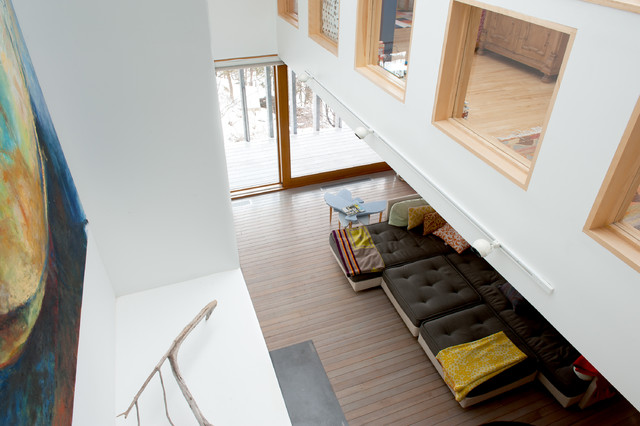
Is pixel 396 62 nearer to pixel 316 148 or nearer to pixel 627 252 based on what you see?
pixel 627 252

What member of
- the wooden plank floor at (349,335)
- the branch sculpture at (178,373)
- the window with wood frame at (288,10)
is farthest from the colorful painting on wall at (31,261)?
Result: the window with wood frame at (288,10)

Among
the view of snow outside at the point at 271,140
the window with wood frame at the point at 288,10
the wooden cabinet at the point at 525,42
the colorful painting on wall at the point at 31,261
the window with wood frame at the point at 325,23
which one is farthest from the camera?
the view of snow outside at the point at 271,140

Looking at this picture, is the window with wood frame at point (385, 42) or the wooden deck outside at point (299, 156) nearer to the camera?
the window with wood frame at point (385, 42)

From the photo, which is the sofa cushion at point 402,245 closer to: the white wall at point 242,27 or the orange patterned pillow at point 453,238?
the orange patterned pillow at point 453,238

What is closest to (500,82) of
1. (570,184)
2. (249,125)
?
(570,184)

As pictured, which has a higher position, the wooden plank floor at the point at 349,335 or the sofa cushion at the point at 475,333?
the sofa cushion at the point at 475,333

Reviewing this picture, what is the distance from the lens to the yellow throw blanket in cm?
489

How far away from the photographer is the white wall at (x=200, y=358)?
2598mm

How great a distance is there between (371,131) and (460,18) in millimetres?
1718

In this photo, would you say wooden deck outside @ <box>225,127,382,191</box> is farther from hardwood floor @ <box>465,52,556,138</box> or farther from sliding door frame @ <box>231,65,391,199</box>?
hardwood floor @ <box>465,52,556,138</box>

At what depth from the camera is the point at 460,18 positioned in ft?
11.6

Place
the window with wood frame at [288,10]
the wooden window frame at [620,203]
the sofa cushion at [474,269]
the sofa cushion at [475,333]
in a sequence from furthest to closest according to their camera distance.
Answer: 1. the window with wood frame at [288,10]
2. the sofa cushion at [474,269]
3. the sofa cushion at [475,333]
4. the wooden window frame at [620,203]

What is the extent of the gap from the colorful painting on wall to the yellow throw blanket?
4.12m

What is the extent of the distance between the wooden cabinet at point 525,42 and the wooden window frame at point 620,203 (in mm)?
713
